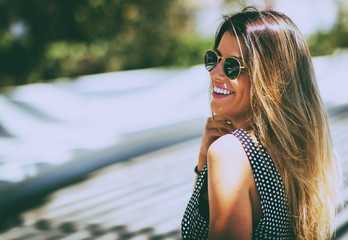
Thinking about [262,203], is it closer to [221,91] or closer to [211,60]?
[221,91]

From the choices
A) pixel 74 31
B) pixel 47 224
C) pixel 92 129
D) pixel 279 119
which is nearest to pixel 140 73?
pixel 92 129

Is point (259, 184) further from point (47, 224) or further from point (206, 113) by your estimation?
point (206, 113)

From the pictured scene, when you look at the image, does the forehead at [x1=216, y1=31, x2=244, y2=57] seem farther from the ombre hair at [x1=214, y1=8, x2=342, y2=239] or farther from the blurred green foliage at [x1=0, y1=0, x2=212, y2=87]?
the blurred green foliage at [x1=0, y1=0, x2=212, y2=87]

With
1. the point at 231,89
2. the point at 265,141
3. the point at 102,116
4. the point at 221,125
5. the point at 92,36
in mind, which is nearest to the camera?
the point at 265,141

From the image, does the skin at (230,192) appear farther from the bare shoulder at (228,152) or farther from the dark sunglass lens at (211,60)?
the dark sunglass lens at (211,60)

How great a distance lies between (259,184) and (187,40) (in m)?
11.9

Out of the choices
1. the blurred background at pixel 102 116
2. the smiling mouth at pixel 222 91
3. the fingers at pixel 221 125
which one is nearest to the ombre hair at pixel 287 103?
the smiling mouth at pixel 222 91

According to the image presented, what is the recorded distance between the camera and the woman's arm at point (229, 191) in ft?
3.83

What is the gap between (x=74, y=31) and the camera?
1176 centimetres

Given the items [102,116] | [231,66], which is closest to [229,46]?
[231,66]

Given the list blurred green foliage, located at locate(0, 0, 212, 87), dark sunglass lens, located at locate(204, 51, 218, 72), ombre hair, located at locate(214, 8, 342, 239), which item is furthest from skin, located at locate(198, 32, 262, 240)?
blurred green foliage, located at locate(0, 0, 212, 87)

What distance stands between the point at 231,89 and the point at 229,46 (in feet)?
0.52

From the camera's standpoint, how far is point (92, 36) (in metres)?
11.3

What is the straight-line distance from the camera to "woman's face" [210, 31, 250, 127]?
4.57 feet
